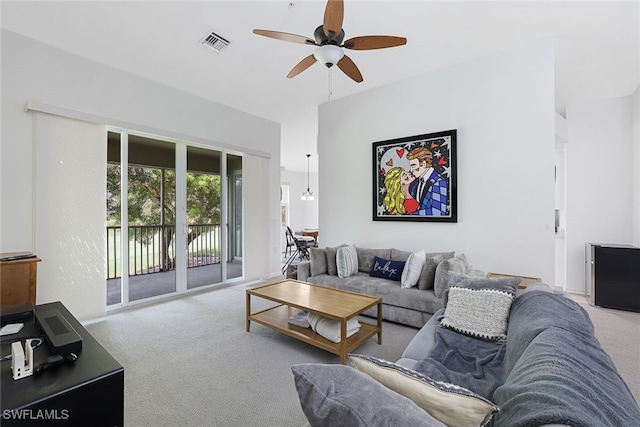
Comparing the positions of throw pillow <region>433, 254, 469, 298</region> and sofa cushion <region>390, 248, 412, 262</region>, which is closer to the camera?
throw pillow <region>433, 254, 469, 298</region>

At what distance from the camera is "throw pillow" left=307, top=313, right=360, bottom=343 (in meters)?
2.36

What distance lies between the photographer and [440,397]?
0.81 m

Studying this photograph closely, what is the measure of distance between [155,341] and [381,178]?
10.9 ft

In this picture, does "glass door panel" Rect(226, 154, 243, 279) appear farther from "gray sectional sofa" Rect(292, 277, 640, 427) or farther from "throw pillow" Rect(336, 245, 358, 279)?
"gray sectional sofa" Rect(292, 277, 640, 427)

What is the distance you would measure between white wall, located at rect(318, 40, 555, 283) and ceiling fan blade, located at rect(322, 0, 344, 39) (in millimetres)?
2136

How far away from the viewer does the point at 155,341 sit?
272cm

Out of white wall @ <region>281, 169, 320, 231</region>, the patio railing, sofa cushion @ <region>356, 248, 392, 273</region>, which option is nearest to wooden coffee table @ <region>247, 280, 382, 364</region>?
sofa cushion @ <region>356, 248, 392, 273</region>

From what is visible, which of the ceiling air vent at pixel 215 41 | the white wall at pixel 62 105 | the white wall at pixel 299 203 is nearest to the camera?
the white wall at pixel 62 105

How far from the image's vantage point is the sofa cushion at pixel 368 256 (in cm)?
387

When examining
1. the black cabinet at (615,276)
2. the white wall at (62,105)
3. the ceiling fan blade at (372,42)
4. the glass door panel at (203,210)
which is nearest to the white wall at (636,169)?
the black cabinet at (615,276)

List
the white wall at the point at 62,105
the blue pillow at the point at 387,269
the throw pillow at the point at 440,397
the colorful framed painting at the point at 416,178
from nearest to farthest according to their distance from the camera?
1. the throw pillow at the point at 440,397
2. the white wall at the point at 62,105
3. the blue pillow at the point at 387,269
4. the colorful framed painting at the point at 416,178

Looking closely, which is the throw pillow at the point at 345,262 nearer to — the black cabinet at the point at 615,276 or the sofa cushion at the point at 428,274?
the sofa cushion at the point at 428,274

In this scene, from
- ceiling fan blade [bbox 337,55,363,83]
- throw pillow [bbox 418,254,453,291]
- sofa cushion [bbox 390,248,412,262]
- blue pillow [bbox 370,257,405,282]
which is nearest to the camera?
ceiling fan blade [bbox 337,55,363,83]

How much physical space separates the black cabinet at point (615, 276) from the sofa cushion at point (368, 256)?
8.90 ft
